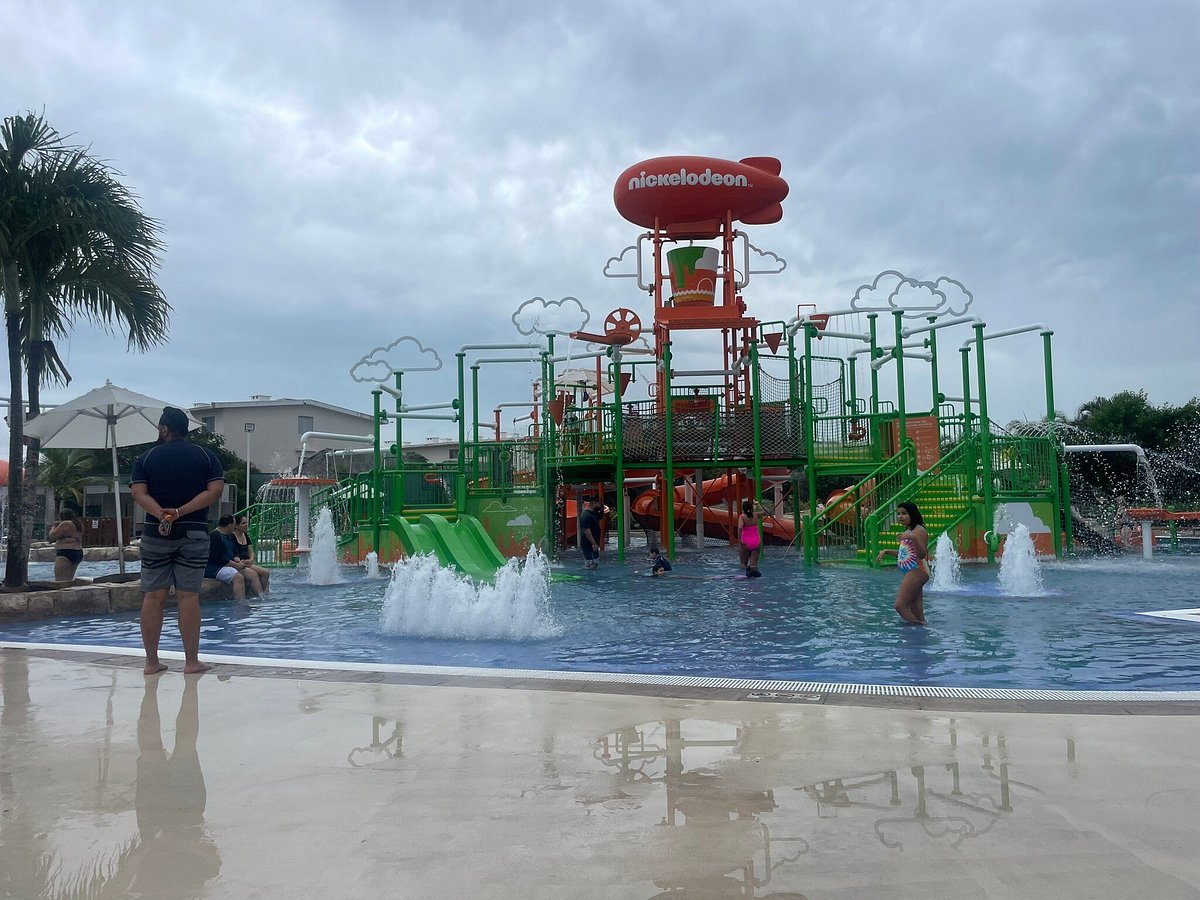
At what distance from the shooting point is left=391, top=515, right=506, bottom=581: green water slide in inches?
488

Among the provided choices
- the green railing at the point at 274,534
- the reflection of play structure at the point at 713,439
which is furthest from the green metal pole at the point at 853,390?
the green railing at the point at 274,534

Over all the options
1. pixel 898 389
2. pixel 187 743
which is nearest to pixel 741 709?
pixel 187 743

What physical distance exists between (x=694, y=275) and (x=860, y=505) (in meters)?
8.12

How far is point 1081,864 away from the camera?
9.02ft

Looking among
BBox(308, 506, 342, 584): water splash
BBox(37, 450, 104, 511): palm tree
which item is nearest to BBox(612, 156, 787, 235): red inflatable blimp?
BBox(308, 506, 342, 584): water splash

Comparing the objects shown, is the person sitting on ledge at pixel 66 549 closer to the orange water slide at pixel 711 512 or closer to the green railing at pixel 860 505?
the green railing at pixel 860 505

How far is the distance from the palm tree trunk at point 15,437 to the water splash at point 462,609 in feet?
14.7

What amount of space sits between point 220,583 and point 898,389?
13262mm

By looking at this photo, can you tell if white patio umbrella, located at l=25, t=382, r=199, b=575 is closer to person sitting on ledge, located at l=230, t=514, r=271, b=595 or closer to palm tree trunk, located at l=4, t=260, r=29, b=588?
palm tree trunk, located at l=4, t=260, r=29, b=588

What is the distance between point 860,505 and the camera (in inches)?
777

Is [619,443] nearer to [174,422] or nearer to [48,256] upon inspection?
[48,256]

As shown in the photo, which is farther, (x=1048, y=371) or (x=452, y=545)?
(x=1048, y=371)

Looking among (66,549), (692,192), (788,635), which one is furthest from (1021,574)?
(692,192)

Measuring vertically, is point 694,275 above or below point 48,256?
above
